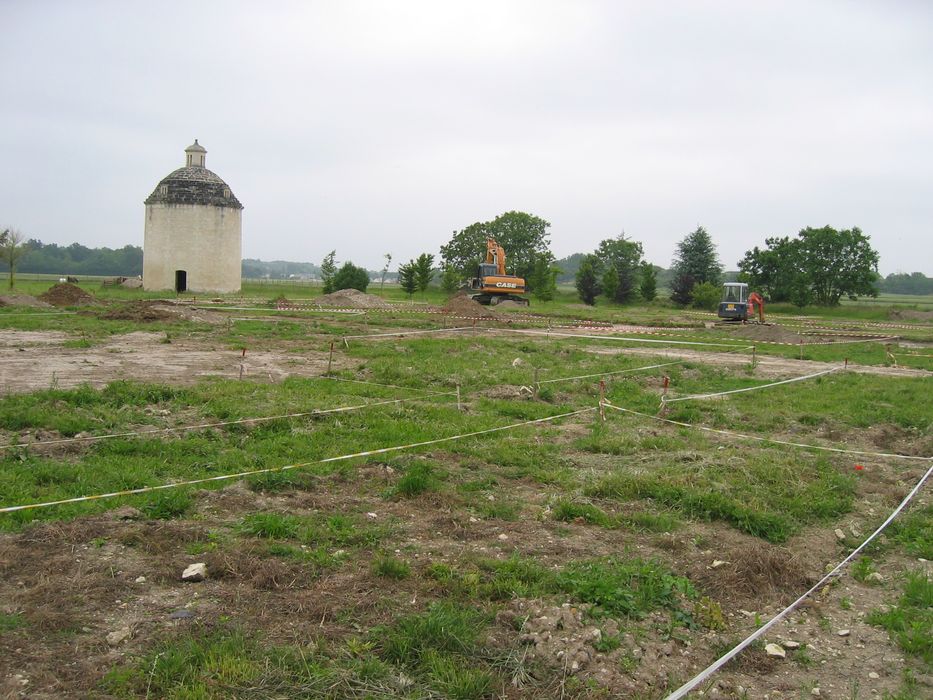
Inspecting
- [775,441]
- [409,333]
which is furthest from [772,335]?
[775,441]

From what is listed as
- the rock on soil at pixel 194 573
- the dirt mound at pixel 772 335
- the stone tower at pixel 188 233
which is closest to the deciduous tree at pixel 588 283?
the stone tower at pixel 188 233

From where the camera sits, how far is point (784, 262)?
2387 inches

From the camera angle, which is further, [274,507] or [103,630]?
[274,507]

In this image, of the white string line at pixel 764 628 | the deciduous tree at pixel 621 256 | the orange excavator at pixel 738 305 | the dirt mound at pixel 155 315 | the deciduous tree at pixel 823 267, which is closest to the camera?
the white string line at pixel 764 628

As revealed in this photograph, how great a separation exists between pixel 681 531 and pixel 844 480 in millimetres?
2777

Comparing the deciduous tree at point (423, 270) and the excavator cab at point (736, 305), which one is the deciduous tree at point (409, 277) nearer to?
the deciduous tree at point (423, 270)

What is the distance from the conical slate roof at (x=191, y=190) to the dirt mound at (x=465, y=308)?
22.8m

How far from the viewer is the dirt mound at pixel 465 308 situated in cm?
3534

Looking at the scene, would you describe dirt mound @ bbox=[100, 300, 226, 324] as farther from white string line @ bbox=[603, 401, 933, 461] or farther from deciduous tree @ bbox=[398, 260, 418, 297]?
deciduous tree @ bbox=[398, 260, 418, 297]

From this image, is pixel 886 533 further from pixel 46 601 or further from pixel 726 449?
pixel 46 601

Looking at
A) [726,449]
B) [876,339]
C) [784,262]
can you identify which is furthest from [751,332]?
[784,262]

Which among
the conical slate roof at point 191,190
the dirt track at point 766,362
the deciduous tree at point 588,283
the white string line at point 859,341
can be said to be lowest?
the dirt track at point 766,362

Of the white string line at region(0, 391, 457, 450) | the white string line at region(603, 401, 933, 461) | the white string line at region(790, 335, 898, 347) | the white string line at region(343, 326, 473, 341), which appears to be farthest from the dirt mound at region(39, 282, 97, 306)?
the white string line at region(790, 335, 898, 347)

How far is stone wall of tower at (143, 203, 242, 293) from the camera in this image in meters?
51.1
